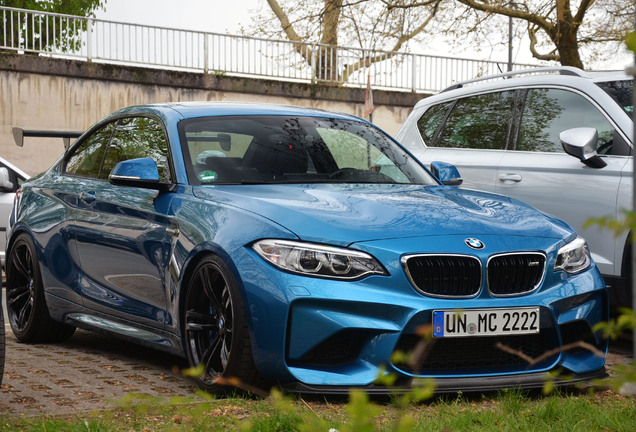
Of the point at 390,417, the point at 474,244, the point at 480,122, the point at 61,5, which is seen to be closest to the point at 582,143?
the point at 480,122

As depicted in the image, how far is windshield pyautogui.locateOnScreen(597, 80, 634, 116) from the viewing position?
727 cm

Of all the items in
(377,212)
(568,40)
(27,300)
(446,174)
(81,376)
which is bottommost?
(81,376)

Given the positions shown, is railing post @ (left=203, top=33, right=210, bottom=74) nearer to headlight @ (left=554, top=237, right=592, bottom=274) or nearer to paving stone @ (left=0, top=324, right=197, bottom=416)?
paving stone @ (left=0, top=324, right=197, bottom=416)

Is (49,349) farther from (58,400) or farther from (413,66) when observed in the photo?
(413,66)

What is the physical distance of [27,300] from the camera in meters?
7.43

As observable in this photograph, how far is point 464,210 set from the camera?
5.36 m

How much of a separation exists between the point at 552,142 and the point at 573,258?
259 cm

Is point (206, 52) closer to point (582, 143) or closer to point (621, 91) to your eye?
point (621, 91)

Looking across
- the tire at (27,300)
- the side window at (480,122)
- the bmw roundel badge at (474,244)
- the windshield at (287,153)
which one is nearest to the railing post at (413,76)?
the side window at (480,122)

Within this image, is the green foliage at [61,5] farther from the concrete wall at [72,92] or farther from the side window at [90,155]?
the side window at [90,155]

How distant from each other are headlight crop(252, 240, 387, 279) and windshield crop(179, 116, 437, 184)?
3.53 ft

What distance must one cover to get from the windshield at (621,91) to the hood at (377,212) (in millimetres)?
1870

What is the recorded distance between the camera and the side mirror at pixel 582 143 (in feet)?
22.7

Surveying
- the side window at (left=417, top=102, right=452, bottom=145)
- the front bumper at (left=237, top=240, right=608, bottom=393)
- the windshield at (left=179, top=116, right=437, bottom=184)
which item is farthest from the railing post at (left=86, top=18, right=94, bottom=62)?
the front bumper at (left=237, top=240, right=608, bottom=393)
